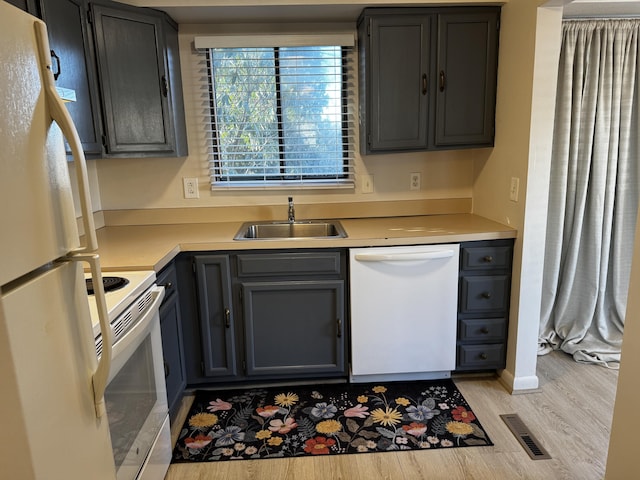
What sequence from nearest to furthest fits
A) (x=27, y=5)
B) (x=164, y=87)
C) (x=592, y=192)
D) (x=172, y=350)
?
(x=27, y=5) < (x=172, y=350) < (x=164, y=87) < (x=592, y=192)

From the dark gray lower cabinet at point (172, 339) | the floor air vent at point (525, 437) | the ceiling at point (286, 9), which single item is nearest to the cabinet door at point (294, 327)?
the dark gray lower cabinet at point (172, 339)

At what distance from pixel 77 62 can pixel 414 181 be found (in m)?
1.98

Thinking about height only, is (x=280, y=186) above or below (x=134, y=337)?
above

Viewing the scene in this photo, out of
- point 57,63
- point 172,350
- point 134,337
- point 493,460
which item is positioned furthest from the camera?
point 172,350

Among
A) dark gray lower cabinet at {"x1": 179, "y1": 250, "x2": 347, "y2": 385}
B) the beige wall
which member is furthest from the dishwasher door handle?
the beige wall

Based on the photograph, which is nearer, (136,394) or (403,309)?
(136,394)

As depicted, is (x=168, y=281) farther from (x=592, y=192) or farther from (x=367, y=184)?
(x=592, y=192)

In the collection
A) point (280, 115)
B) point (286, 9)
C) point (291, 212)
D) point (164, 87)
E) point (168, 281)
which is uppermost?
point (286, 9)

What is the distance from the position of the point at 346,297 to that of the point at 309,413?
623mm

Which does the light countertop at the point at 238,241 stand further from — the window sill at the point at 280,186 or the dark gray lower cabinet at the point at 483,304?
the window sill at the point at 280,186

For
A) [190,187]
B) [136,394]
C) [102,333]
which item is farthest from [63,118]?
[190,187]

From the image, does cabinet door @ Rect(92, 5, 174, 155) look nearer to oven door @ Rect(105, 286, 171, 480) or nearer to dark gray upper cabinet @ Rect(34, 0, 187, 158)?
dark gray upper cabinet @ Rect(34, 0, 187, 158)

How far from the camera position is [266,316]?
7.63 feet

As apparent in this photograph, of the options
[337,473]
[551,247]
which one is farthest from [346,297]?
[551,247]
